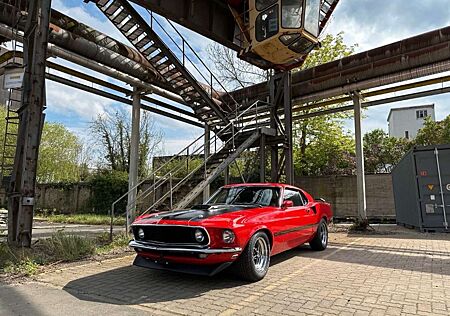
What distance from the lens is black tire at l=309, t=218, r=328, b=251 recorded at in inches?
295

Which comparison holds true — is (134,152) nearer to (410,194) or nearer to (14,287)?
(14,287)

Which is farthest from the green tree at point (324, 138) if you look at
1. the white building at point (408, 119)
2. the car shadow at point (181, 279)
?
the white building at point (408, 119)

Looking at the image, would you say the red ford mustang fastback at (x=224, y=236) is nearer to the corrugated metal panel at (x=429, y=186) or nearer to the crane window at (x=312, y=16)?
the crane window at (x=312, y=16)

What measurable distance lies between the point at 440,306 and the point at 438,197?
824 cm

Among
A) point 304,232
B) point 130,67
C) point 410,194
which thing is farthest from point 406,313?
point 130,67

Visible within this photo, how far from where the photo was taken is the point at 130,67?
1174 centimetres

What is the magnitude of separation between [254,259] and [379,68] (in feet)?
28.4

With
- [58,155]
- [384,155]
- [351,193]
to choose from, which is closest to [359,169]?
[351,193]

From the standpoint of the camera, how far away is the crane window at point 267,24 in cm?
1016

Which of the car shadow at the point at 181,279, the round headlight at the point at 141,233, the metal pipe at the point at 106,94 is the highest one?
the metal pipe at the point at 106,94

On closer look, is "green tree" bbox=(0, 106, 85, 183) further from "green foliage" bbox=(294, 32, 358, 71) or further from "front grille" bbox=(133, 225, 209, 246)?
"front grille" bbox=(133, 225, 209, 246)

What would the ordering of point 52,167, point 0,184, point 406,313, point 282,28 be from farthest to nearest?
point 52,167 < point 282,28 < point 0,184 < point 406,313

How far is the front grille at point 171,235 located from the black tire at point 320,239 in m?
3.76

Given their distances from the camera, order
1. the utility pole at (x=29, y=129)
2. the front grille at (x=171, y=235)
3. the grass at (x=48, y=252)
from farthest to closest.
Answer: the utility pole at (x=29, y=129) → the grass at (x=48, y=252) → the front grille at (x=171, y=235)
